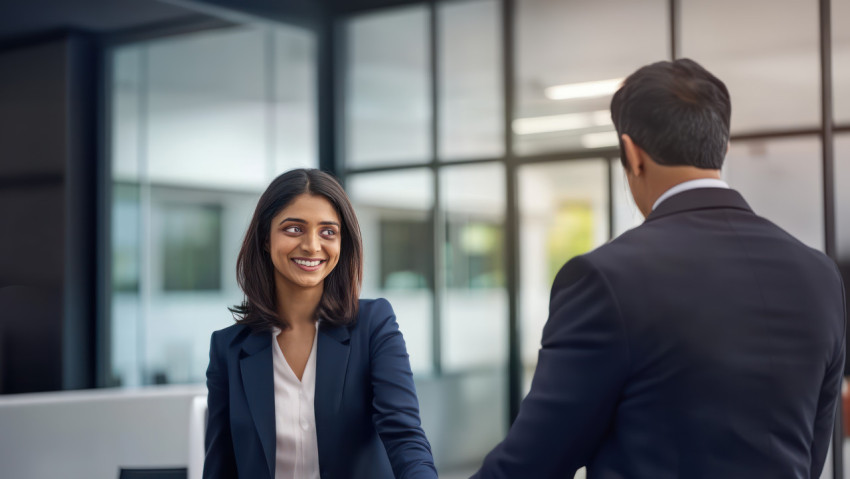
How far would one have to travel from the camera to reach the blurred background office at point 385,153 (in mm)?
5391

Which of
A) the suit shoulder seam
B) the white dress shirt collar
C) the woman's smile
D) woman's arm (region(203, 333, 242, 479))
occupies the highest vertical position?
the white dress shirt collar

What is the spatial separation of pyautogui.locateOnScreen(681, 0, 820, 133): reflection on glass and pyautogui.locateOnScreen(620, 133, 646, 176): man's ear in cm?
464

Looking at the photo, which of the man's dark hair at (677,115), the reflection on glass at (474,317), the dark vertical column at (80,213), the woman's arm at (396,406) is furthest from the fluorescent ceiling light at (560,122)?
the man's dark hair at (677,115)

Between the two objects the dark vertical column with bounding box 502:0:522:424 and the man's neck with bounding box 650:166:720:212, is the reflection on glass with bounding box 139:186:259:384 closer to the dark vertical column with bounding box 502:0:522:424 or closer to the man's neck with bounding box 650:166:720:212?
the dark vertical column with bounding box 502:0:522:424

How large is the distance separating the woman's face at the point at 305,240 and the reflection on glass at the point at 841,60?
174 inches

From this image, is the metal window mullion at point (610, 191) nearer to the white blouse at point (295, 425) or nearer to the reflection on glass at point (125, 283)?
the reflection on glass at point (125, 283)

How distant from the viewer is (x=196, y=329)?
20.0 ft

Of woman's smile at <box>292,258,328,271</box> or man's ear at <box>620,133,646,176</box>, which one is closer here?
man's ear at <box>620,133,646,176</box>

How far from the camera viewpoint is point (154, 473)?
2057mm

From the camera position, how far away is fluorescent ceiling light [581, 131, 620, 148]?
19.9 ft

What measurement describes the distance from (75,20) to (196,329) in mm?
2177

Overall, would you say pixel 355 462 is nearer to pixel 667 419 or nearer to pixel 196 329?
pixel 667 419

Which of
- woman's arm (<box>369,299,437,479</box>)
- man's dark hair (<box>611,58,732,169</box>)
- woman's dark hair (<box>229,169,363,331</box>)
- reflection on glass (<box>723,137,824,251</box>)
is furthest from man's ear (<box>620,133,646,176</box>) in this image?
reflection on glass (<box>723,137,824,251</box>)

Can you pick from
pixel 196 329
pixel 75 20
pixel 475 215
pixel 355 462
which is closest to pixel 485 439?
pixel 475 215
